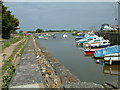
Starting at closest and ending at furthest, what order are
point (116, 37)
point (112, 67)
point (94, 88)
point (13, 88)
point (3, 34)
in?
point (94, 88), point (13, 88), point (112, 67), point (116, 37), point (3, 34)

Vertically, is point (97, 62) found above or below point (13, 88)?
below

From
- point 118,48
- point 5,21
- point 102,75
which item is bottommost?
point 102,75

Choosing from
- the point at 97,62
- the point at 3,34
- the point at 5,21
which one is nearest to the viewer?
the point at 97,62

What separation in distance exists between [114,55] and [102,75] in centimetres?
253

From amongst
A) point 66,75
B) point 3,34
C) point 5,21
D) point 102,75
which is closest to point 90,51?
point 102,75

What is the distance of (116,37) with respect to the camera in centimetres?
2377

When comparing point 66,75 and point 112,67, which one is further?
point 112,67

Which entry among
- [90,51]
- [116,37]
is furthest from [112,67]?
[116,37]

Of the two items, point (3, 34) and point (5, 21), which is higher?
point (5, 21)

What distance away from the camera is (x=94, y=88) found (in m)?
3.12

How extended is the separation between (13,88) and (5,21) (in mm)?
28050

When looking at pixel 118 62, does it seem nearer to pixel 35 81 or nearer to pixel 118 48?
pixel 118 48

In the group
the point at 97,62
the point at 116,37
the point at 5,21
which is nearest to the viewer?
the point at 97,62

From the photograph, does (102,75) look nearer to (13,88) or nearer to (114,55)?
(114,55)
